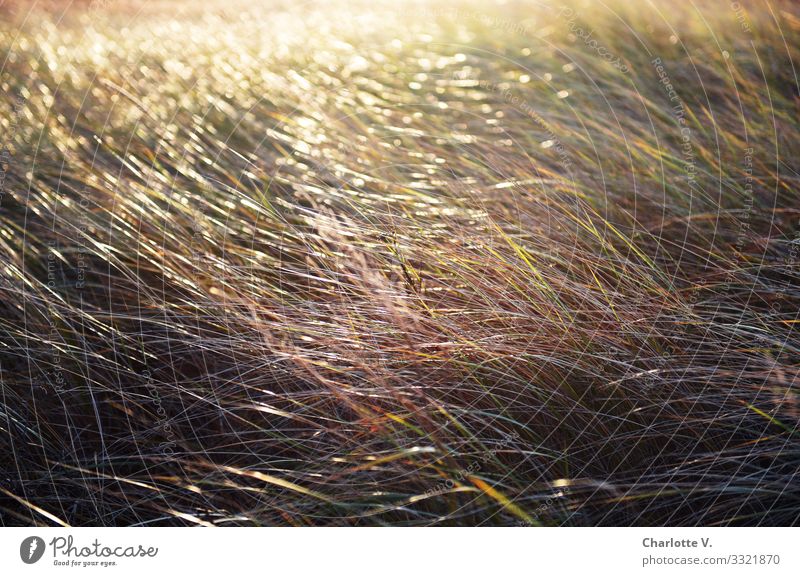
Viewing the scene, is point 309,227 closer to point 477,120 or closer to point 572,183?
point 572,183

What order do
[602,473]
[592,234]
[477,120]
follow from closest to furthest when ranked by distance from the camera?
[602,473], [592,234], [477,120]

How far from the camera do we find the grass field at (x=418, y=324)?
1.41 m

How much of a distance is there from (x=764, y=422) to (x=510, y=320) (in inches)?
21.7

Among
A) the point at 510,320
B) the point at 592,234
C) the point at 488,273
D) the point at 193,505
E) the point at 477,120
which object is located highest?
the point at 477,120

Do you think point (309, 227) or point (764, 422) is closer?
point (764, 422)

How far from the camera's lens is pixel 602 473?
Result: 4.63 ft

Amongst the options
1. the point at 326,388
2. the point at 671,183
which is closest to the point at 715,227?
the point at 671,183

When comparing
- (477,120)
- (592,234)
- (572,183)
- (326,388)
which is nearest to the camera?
(326,388)

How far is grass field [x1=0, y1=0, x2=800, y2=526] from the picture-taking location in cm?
141

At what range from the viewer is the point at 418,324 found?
5.10ft

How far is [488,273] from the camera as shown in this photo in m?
1.71

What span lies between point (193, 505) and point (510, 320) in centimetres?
77

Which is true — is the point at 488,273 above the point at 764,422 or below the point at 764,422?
above

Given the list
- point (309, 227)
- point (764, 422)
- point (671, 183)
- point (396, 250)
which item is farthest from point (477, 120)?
point (764, 422)
